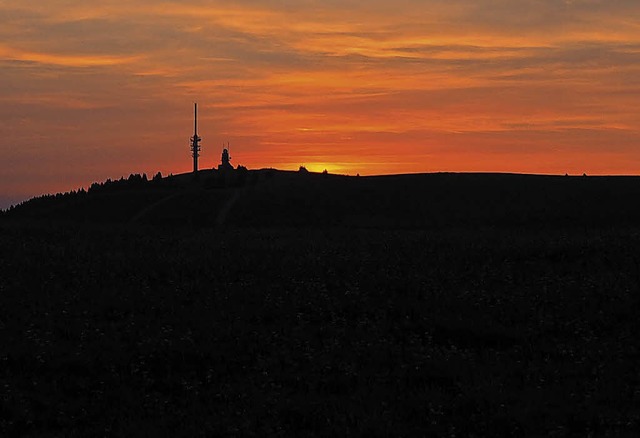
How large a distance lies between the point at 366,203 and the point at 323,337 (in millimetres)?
47577

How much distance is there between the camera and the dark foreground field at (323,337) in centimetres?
1457

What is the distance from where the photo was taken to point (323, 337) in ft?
66.5

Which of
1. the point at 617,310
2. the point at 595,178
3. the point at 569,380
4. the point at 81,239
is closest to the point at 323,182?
the point at 595,178

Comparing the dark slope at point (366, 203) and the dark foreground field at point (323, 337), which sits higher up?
the dark slope at point (366, 203)

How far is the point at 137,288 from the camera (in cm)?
2559

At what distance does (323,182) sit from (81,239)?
37374mm

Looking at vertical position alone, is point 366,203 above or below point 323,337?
above

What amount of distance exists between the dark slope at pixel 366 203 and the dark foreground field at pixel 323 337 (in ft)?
70.7

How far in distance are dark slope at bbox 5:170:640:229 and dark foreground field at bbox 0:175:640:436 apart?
21564 mm

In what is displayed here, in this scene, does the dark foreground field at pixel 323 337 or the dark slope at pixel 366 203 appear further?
the dark slope at pixel 366 203

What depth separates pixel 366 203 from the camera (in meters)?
67.6

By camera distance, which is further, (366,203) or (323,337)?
(366,203)

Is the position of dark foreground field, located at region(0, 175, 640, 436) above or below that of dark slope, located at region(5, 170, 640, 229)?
below

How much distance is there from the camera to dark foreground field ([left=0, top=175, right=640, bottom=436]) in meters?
14.6
